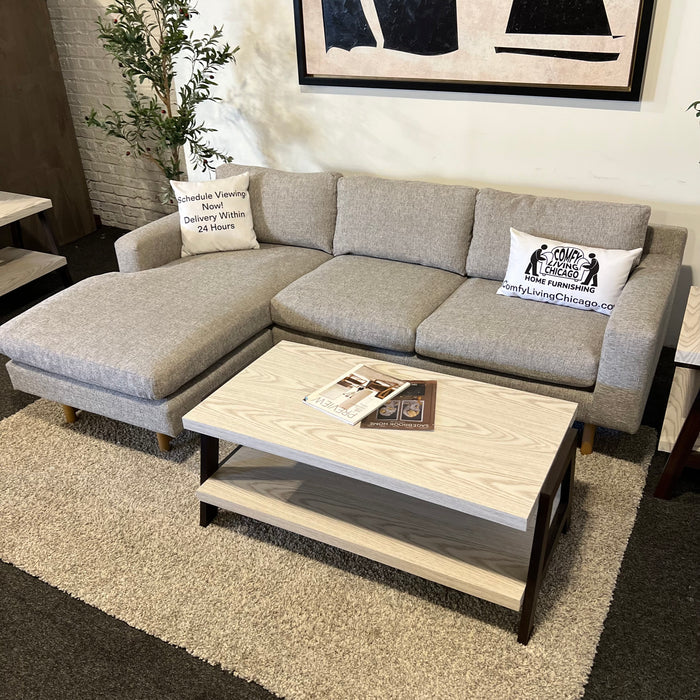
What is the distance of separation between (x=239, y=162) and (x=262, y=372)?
196cm

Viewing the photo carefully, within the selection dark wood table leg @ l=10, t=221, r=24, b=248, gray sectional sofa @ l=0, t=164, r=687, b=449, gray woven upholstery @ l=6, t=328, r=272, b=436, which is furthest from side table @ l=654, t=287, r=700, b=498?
dark wood table leg @ l=10, t=221, r=24, b=248

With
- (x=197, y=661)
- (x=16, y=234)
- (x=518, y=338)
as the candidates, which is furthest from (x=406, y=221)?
(x=16, y=234)

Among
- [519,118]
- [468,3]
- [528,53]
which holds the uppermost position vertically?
[468,3]

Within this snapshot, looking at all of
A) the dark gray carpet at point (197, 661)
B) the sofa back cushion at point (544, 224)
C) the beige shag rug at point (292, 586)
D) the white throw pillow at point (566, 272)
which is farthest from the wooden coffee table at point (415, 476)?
the sofa back cushion at point (544, 224)

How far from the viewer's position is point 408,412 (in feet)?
6.57

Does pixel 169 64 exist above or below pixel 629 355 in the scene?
above

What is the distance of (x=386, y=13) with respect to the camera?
304 cm

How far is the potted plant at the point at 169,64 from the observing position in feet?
10.7

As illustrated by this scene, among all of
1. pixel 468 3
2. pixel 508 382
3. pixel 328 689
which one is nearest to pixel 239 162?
pixel 468 3

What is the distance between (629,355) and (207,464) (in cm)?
137

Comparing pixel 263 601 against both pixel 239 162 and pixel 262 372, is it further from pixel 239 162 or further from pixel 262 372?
pixel 239 162

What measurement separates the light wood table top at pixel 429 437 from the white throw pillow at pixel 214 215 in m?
1.14

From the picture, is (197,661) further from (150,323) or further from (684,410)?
Result: (684,410)

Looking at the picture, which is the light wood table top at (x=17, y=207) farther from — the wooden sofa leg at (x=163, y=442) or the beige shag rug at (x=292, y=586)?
the wooden sofa leg at (x=163, y=442)
